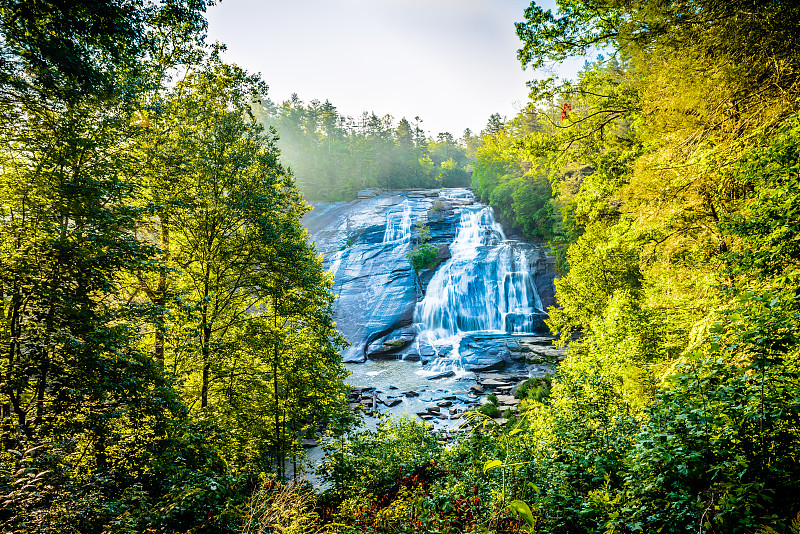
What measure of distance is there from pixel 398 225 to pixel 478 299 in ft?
46.6

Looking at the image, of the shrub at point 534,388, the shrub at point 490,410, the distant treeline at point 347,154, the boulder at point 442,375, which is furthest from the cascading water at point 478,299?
the distant treeline at point 347,154

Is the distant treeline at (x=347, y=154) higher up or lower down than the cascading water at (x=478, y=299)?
higher up

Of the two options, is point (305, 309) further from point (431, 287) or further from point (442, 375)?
point (431, 287)

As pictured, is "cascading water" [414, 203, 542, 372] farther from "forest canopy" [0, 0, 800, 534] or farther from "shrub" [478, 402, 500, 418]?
"forest canopy" [0, 0, 800, 534]

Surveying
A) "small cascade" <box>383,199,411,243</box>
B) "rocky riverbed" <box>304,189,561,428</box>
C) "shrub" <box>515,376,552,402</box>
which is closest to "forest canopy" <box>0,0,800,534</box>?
"shrub" <box>515,376,552,402</box>

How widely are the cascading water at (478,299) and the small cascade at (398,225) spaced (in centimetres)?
668

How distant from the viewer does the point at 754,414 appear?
9.61ft

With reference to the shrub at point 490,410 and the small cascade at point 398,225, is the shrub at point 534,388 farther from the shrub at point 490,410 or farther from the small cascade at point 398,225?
the small cascade at point 398,225

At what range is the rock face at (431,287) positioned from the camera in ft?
86.3

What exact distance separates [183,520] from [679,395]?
6.58 meters

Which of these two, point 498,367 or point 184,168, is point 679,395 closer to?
point 184,168

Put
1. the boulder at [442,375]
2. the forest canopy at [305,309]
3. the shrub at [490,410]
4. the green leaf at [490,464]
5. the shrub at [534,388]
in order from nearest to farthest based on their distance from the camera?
the green leaf at [490,464] → the forest canopy at [305,309] → the shrub at [490,410] → the shrub at [534,388] → the boulder at [442,375]

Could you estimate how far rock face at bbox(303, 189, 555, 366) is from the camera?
26.3 metres

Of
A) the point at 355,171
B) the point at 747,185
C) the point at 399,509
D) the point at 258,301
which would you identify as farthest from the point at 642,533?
the point at 355,171
